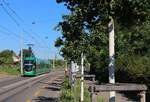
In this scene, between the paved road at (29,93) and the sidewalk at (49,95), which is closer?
the sidewalk at (49,95)

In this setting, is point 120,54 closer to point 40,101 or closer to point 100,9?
point 40,101

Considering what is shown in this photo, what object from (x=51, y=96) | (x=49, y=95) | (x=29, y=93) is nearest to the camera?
(x=51, y=96)

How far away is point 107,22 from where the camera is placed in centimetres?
460

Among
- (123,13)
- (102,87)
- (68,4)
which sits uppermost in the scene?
(68,4)

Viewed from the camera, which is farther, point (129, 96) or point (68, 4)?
point (129, 96)

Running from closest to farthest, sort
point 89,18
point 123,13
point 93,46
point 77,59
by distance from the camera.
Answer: point 123,13, point 89,18, point 93,46, point 77,59

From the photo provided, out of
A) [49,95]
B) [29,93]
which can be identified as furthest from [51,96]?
[29,93]

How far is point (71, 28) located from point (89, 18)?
111cm

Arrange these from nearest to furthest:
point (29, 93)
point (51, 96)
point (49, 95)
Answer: point (51, 96) → point (49, 95) → point (29, 93)

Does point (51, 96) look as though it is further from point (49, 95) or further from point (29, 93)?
point (29, 93)

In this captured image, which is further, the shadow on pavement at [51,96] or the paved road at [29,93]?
the paved road at [29,93]

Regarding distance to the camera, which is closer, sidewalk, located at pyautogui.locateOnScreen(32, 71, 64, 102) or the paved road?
sidewalk, located at pyautogui.locateOnScreen(32, 71, 64, 102)

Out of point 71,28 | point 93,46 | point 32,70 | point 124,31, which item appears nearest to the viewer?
point 124,31

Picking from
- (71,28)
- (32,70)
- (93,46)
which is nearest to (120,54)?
(93,46)
